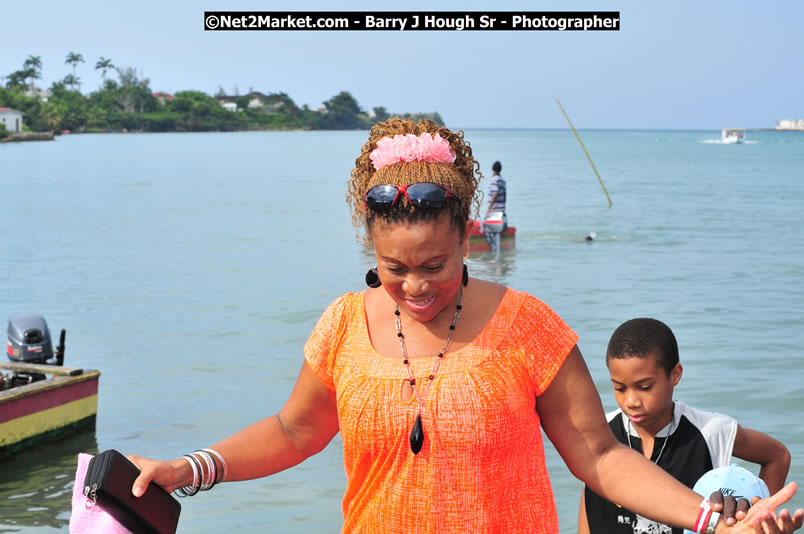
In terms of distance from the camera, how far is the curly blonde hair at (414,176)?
2309 mm

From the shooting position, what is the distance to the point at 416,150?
7.72ft

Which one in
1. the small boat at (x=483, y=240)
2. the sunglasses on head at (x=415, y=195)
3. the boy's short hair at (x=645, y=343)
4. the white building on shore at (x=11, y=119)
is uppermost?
the white building on shore at (x=11, y=119)

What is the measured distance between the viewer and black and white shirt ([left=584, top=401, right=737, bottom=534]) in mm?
3377

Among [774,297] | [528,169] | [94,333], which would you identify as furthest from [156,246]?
[528,169]

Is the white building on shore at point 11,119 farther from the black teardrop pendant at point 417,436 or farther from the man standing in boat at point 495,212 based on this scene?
the black teardrop pendant at point 417,436

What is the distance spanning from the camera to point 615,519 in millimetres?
3377

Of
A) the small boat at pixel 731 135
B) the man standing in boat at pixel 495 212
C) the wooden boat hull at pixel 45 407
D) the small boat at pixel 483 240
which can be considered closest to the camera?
the wooden boat hull at pixel 45 407

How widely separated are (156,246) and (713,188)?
113 ft

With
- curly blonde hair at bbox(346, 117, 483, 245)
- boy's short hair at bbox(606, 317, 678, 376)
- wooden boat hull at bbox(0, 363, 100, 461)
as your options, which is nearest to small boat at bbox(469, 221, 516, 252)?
wooden boat hull at bbox(0, 363, 100, 461)

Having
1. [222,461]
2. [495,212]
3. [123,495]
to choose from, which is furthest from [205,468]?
[495,212]

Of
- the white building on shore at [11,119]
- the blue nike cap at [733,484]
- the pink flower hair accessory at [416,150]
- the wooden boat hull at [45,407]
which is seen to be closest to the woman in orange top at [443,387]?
the pink flower hair accessory at [416,150]

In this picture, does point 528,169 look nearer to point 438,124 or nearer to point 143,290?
point 143,290

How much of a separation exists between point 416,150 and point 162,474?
1002 millimetres

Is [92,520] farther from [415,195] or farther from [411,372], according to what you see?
[415,195]
